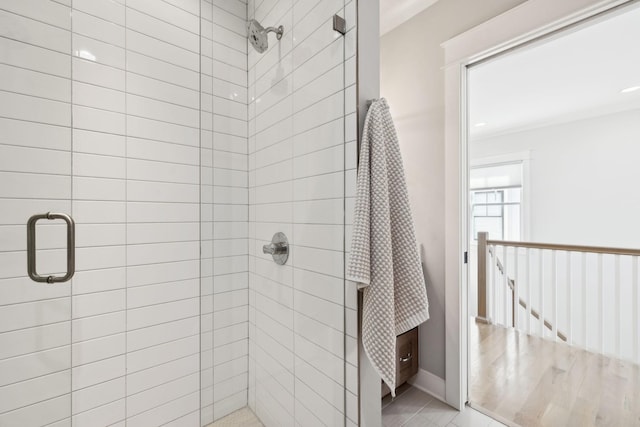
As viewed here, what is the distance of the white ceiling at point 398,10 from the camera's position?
6.15 ft

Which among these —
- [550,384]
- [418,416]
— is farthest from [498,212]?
[418,416]

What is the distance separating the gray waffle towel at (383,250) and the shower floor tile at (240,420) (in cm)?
96

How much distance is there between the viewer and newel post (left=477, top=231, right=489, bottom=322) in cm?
308

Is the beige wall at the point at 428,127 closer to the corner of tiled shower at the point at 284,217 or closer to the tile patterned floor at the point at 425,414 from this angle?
the tile patterned floor at the point at 425,414

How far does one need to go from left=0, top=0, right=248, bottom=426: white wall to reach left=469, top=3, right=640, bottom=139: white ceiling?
5.50ft

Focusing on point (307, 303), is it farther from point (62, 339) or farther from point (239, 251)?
point (62, 339)

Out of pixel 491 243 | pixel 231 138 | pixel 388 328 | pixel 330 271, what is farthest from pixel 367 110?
pixel 491 243

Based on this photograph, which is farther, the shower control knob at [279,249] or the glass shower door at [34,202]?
the shower control knob at [279,249]

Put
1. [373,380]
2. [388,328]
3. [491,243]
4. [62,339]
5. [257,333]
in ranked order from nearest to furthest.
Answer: [388,328], [373,380], [62,339], [257,333], [491,243]

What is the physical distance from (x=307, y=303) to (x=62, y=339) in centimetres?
93

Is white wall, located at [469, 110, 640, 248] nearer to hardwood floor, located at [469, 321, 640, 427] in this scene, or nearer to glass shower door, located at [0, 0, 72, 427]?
hardwood floor, located at [469, 321, 640, 427]

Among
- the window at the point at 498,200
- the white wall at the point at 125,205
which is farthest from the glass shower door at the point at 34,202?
the window at the point at 498,200

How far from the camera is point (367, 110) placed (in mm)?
913

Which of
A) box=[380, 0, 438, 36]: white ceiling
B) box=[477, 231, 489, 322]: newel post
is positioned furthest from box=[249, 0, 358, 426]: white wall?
box=[477, 231, 489, 322]: newel post
